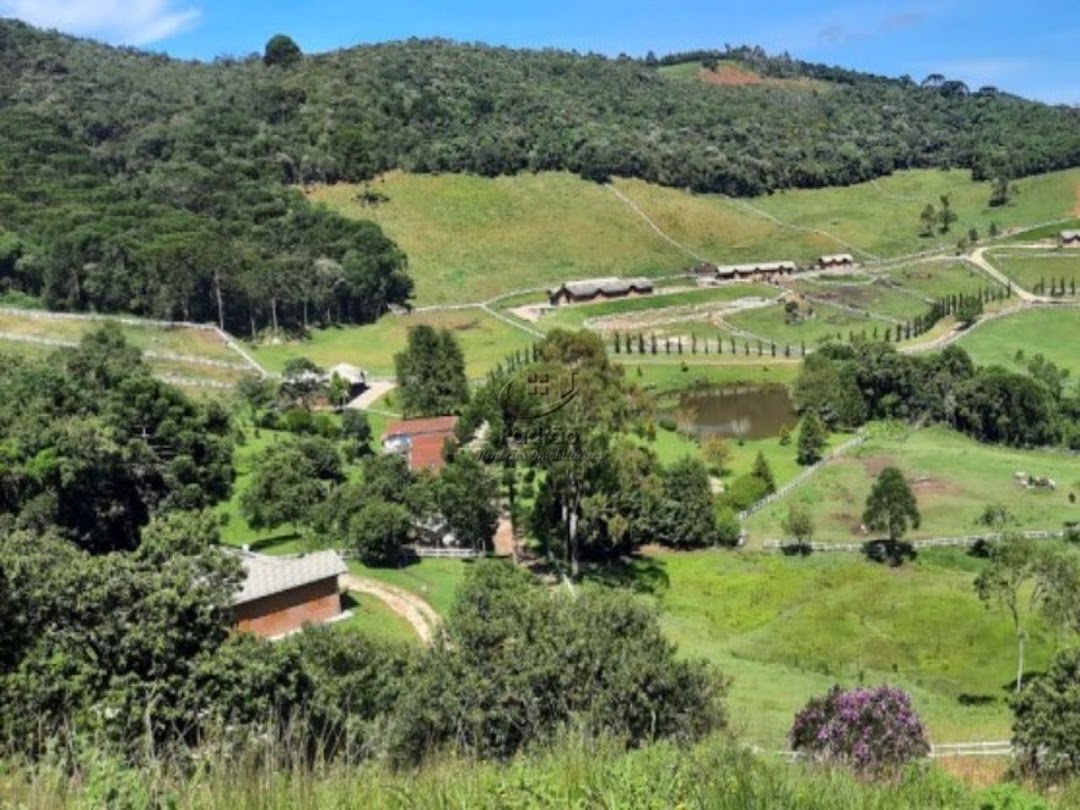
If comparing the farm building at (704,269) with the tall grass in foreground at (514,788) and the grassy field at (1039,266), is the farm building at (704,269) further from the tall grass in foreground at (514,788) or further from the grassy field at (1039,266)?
the tall grass in foreground at (514,788)

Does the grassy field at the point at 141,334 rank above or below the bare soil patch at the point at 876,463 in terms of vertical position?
above

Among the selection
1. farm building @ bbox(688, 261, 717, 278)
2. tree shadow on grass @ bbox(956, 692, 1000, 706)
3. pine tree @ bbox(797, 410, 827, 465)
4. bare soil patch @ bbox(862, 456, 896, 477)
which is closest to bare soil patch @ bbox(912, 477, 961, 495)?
bare soil patch @ bbox(862, 456, 896, 477)

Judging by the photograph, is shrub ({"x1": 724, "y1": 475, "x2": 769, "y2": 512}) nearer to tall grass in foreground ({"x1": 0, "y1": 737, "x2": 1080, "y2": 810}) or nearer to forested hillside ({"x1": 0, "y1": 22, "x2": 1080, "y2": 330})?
tall grass in foreground ({"x1": 0, "y1": 737, "x2": 1080, "y2": 810})

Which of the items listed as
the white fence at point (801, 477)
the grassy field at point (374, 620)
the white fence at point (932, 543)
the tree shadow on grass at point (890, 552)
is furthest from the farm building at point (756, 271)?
the grassy field at point (374, 620)

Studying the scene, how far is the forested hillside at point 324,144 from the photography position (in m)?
78.0

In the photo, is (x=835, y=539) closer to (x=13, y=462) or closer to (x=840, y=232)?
(x=13, y=462)

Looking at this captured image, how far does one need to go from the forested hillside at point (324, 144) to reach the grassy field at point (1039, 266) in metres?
32.5

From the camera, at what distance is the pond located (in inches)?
2415

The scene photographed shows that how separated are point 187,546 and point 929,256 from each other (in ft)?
335

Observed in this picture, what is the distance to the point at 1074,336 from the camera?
263ft

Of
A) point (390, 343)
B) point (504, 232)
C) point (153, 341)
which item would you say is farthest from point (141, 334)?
point (504, 232)

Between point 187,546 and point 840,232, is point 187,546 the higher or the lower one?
the lower one

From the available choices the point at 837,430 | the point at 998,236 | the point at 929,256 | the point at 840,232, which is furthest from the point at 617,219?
the point at 837,430

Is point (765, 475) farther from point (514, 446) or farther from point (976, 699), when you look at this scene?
point (976, 699)
